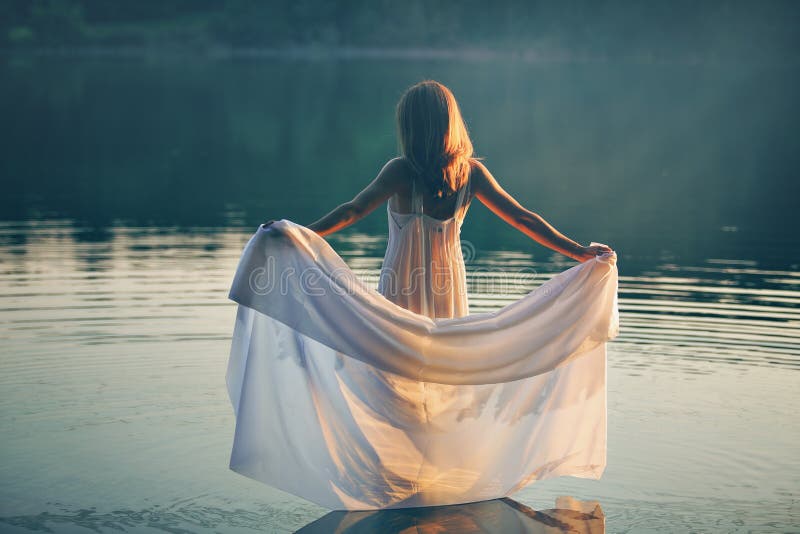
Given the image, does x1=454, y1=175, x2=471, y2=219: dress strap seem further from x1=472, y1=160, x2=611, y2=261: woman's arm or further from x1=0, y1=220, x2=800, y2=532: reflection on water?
x1=0, y1=220, x2=800, y2=532: reflection on water

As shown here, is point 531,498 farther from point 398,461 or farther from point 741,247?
point 741,247

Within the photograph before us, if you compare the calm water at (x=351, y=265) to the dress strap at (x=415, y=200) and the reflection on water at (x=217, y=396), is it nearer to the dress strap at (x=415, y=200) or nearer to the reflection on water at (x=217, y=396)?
the reflection on water at (x=217, y=396)

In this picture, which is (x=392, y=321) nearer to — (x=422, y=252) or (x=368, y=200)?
(x=422, y=252)

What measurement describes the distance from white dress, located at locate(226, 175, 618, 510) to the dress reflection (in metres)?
0.09

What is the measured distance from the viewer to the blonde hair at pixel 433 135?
5.57 m

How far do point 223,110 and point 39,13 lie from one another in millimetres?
50614

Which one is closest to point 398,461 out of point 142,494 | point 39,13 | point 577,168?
point 142,494

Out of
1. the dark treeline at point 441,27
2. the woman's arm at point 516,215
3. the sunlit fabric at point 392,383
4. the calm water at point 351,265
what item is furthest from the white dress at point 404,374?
the dark treeline at point 441,27

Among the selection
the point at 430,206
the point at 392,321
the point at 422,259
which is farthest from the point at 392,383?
the point at 430,206

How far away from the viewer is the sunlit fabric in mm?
5574

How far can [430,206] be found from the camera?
5.75 metres

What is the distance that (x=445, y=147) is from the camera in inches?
220

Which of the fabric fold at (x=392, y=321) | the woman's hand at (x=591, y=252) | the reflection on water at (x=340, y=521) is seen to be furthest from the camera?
the woman's hand at (x=591, y=252)

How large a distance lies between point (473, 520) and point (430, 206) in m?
1.51
